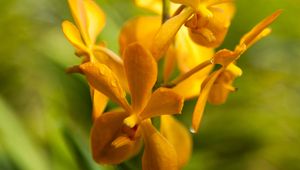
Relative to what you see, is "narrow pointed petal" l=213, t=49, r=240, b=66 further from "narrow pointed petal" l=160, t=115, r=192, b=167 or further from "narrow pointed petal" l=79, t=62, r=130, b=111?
"narrow pointed petal" l=160, t=115, r=192, b=167

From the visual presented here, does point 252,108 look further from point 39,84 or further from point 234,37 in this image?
point 39,84

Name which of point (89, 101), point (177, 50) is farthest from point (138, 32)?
point (89, 101)

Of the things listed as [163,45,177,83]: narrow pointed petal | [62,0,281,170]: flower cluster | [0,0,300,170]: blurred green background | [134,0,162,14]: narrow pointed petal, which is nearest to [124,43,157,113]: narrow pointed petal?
[62,0,281,170]: flower cluster

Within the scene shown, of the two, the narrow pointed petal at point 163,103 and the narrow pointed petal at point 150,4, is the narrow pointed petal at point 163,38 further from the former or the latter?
the narrow pointed petal at point 150,4

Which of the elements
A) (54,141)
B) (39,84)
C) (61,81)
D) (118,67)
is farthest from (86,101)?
(118,67)

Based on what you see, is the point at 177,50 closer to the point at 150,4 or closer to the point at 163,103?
the point at 150,4

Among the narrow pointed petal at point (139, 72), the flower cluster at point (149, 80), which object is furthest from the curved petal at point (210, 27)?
the narrow pointed petal at point (139, 72)

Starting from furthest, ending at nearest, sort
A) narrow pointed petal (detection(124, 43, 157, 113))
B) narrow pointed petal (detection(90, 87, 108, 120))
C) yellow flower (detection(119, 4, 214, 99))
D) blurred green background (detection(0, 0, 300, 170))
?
blurred green background (detection(0, 0, 300, 170))
yellow flower (detection(119, 4, 214, 99))
narrow pointed petal (detection(90, 87, 108, 120))
narrow pointed petal (detection(124, 43, 157, 113))
